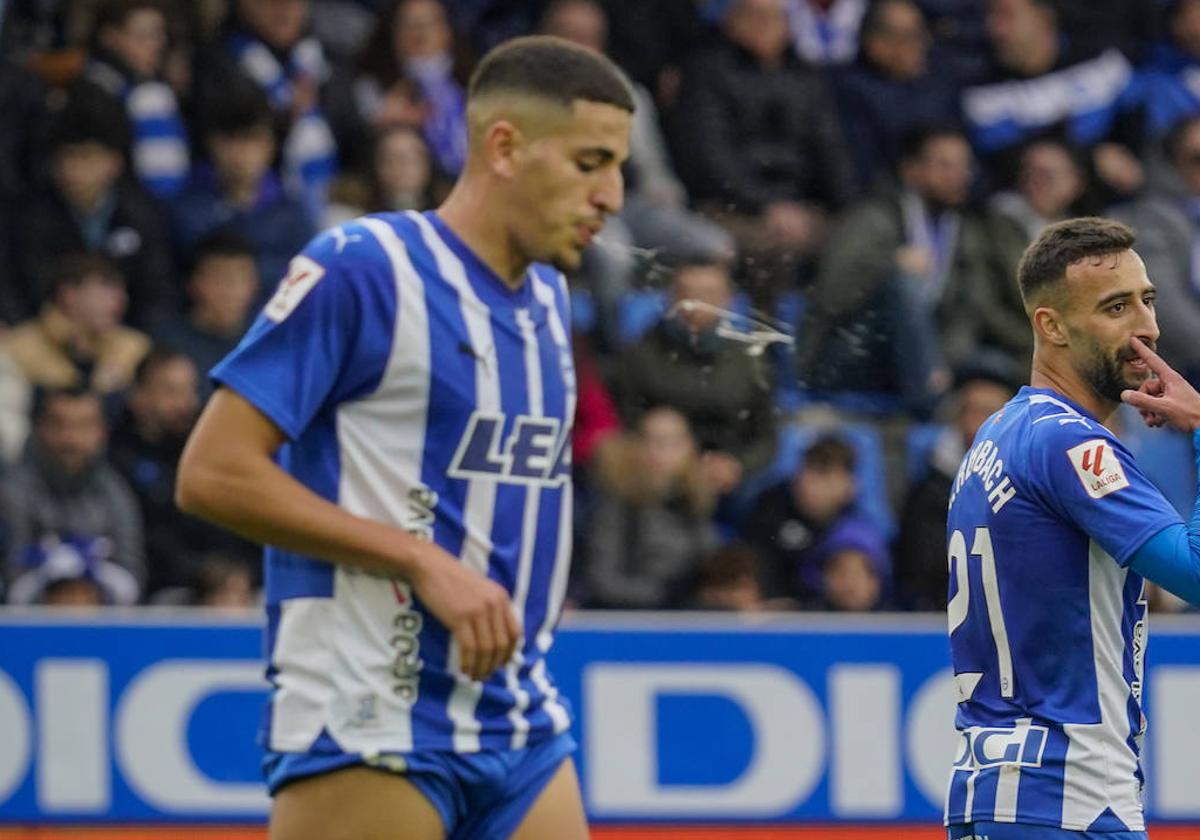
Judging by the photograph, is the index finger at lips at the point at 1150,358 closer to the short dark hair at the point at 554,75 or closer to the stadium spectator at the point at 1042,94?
the short dark hair at the point at 554,75

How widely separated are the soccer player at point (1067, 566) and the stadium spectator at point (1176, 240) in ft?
14.2

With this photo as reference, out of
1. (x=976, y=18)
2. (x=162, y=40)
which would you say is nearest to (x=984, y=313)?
(x=976, y=18)

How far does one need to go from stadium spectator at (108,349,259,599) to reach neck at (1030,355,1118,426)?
4.57 m

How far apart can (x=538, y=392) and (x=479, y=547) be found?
1.09 ft

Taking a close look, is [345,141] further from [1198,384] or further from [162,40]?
[1198,384]

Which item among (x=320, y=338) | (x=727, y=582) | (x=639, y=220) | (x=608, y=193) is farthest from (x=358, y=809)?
(x=639, y=220)

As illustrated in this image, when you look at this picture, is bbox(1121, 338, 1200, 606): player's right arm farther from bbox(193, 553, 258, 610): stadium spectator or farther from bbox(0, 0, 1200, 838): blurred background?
bbox(193, 553, 258, 610): stadium spectator

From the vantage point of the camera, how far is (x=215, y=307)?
8992mm

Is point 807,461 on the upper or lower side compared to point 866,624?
upper

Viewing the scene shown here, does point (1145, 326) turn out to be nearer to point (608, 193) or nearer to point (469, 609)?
point (608, 193)

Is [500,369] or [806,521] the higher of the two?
[500,369]

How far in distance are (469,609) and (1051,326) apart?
129cm

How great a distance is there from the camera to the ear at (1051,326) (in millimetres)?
4258

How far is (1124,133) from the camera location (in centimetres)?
1127
